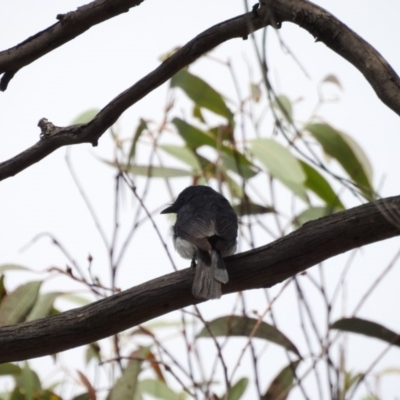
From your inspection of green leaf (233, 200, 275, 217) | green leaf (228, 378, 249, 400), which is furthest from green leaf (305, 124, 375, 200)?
green leaf (228, 378, 249, 400)

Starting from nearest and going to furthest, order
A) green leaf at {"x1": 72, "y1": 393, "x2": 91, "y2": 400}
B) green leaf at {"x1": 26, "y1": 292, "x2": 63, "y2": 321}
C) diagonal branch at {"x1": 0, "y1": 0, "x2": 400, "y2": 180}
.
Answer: diagonal branch at {"x1": 0, "y1": 0, "x2": 400, "y2": 180} < green leaf at {"x1": 72, "y1": 393, "x2": 91, "y2": 400} < green leaf at {"x1": 26, "y1": 292, "x2": 63, "y2": 321}

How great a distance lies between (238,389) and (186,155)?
120 cm

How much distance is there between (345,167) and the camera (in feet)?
11.5

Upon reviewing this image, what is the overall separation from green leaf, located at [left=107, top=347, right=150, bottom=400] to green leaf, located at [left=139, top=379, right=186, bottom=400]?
1.54 feet

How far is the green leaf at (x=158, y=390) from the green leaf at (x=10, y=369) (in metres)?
0.65

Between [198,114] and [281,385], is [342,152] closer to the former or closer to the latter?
[198,114]

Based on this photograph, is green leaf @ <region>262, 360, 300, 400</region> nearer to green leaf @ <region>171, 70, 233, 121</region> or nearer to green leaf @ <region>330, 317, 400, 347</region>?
green leaf @ <region>330, 317, 400, 347</region>

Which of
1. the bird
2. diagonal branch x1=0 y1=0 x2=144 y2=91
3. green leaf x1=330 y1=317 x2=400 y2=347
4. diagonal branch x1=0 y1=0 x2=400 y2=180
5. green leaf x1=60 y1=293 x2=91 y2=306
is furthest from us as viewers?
green leaf x1=60 y1=293 x2=91 y2=306

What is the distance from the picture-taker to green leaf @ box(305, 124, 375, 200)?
11.3 feet

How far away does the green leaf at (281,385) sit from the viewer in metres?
3.50

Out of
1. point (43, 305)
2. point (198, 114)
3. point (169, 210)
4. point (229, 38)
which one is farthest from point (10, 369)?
point (229, 38)

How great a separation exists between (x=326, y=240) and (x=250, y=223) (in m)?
0.89

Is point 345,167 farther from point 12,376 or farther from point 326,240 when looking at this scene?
point 12,376

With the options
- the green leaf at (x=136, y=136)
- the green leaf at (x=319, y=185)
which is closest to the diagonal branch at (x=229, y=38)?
the green leaf at (x=136, y=136)
